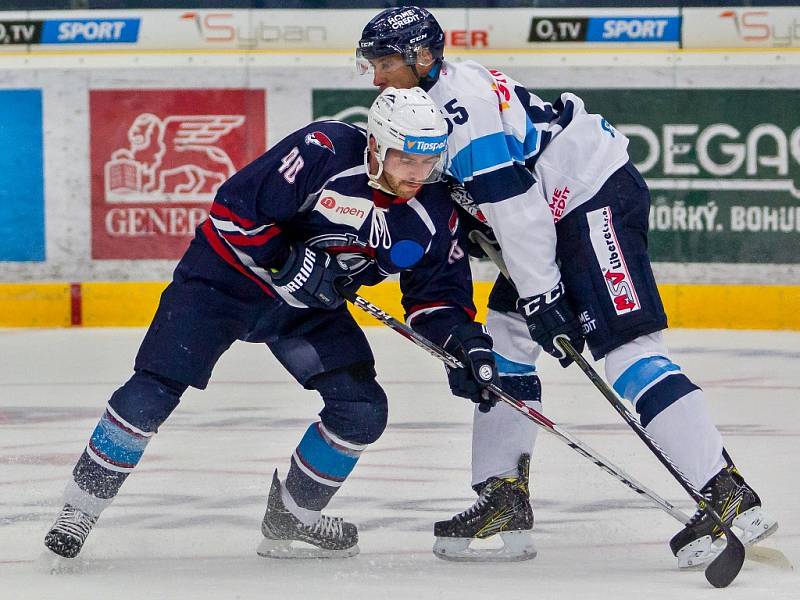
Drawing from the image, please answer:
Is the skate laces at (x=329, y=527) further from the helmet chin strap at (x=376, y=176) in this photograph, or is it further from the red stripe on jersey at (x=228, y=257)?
the helmet chin strap at (x=376, y=176)

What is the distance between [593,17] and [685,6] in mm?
436

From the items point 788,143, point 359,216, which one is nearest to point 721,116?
point 788,143

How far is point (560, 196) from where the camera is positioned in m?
3.24

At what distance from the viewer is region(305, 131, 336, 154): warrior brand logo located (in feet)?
10.1

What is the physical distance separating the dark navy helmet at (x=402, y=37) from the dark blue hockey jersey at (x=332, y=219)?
19cm

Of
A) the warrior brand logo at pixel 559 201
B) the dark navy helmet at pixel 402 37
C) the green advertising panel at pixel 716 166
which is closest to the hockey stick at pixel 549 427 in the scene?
the warrior brand logo at pixel 559 201

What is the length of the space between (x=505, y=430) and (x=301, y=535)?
1.61 feet

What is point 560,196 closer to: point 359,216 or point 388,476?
point 359,216

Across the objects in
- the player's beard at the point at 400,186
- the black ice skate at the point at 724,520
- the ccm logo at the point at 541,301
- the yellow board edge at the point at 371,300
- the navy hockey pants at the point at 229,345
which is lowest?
the yellow board edge at the point at 371,300

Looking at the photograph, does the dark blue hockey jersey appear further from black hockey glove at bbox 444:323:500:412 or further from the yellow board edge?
the yellow board edge

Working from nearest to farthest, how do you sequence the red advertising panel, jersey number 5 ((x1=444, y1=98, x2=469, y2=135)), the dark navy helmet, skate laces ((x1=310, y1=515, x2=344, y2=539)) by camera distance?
jersey number 5 ((x1=444, y1=98, x2=469, y2=135))
the dark navy helmet
skate laces ((x1=310, y1=515, x2=344, y2=539))
the red advertising panel

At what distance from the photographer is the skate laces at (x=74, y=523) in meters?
3.12

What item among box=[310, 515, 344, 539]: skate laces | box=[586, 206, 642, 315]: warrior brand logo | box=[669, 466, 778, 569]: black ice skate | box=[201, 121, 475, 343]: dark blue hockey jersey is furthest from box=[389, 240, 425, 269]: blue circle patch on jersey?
box=[669, 466, 778, 569]: black ice skate

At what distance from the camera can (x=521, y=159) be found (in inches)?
125
